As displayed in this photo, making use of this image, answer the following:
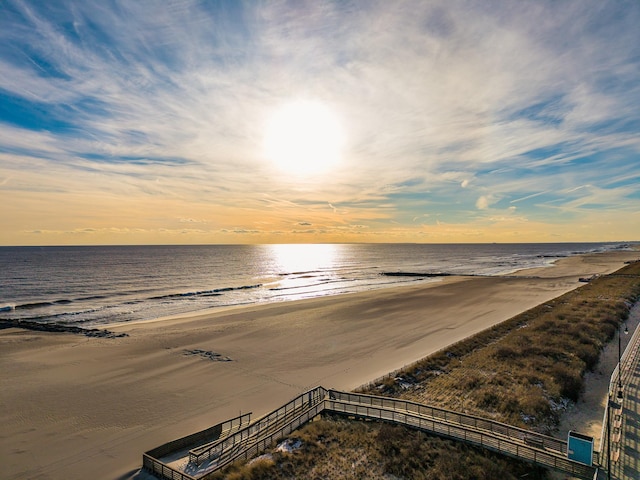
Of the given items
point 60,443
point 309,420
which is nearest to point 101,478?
point 60,443

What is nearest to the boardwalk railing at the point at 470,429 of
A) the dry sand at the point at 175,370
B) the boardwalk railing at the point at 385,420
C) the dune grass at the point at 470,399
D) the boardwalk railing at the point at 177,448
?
the boardwalk railing at the point at 385,420

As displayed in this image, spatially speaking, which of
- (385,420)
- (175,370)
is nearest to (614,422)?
(385,420)

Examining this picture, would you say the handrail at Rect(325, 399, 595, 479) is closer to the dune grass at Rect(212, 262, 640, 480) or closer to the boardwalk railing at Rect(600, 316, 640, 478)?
the dune grass at Rect(212, 262, 640, 480)

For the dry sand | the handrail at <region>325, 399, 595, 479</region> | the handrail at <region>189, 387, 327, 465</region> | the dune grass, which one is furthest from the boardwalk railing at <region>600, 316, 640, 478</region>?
the handrail at <region>189, 387, 327, 465</region>

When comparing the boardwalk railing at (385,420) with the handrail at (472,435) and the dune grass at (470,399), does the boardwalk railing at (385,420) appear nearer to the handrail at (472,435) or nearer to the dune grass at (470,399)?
the handrail at (472,435)

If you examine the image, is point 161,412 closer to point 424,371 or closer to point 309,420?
point 309,420

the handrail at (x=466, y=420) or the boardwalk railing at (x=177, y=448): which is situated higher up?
the handrail at (x=466, y=420)
